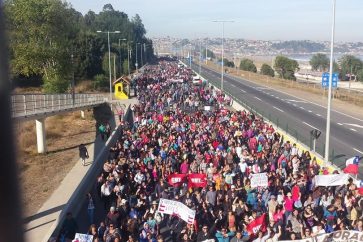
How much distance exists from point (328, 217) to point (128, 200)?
5.12 meters

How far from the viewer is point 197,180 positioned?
579 inches

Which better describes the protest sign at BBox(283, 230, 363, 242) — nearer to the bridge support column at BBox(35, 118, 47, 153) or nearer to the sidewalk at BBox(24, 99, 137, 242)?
the sidewalk at BBox(24, 99, 137, 242)

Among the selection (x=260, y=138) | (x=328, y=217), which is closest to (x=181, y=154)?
(x=260, y=138)

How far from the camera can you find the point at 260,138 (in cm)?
2106

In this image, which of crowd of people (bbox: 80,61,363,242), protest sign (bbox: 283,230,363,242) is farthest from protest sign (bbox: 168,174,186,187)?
protest sign (bbox: 283,230,363,242)

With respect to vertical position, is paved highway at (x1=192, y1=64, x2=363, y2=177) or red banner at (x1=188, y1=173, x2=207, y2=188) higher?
red banner at (x1=188, y1=173, x2=207, y2=188)

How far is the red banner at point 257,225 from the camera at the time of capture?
10.9 m

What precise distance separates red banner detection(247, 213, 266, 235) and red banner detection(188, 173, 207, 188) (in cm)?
381

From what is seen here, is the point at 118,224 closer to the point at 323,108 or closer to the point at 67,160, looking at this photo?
the point at 67,160

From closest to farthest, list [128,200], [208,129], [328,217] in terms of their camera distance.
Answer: [328,217] → [128,200] → [208,129]

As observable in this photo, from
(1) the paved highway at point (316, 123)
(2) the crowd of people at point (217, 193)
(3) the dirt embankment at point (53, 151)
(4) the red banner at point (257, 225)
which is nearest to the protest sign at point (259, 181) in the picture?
(2) the crowd of people at point (217, 193)

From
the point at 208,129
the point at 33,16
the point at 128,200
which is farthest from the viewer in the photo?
the point at 33,16

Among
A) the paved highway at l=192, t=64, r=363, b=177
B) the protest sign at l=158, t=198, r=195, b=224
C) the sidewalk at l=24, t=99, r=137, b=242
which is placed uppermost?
the protest sign at l=158, t=198, r=195, b=224

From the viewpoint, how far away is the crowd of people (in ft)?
36.0
